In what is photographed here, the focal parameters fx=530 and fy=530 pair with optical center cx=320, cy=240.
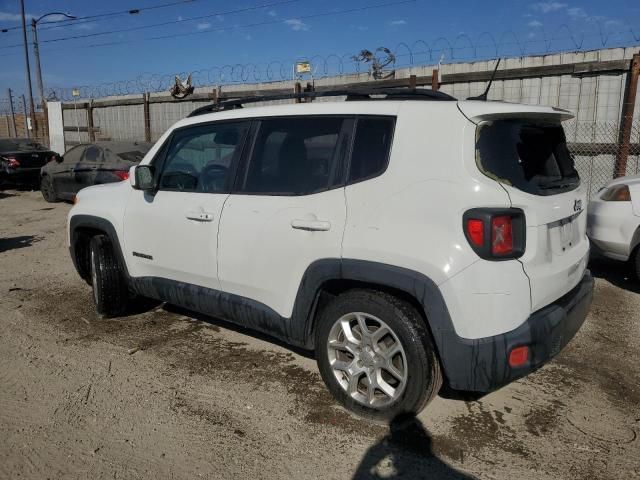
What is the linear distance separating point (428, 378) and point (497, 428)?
64cm

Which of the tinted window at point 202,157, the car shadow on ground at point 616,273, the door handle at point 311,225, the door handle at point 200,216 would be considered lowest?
the car shadow on ground at point 616,273

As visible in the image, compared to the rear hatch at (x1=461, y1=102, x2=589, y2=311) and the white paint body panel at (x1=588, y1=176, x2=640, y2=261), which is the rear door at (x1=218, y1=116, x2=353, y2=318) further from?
the white paint body panel at (x1=588, y1=176, x2=640, y2=261)

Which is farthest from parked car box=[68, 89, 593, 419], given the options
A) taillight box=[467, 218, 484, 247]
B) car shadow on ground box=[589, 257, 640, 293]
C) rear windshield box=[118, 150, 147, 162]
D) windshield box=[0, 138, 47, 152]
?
windshield box=[0, 138, 47, 152]

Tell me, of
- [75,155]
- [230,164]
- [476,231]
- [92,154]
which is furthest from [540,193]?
[75,155]

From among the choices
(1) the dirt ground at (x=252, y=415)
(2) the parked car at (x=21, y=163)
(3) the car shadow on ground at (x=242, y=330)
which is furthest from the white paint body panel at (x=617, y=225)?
(2) the parked car at (x=21, y=163)

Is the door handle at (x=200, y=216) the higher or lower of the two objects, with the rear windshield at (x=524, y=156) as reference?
lower

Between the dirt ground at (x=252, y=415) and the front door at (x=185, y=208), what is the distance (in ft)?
2.32

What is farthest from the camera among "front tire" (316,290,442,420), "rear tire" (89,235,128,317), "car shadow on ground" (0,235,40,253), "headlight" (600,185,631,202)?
"car shadow on ground" (0,235,40,253)

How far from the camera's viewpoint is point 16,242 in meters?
8.62

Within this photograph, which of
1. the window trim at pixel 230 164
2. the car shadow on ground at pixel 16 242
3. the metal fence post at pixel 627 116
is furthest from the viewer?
the car shadow on ground at pixel 16 242

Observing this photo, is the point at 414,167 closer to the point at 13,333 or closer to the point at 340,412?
the point at 340,412

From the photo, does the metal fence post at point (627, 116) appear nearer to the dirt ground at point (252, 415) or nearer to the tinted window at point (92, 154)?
the dirt ground at point (252, 415)

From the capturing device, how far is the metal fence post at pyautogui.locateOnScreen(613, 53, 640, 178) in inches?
314

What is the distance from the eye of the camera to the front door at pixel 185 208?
3.76 metres
